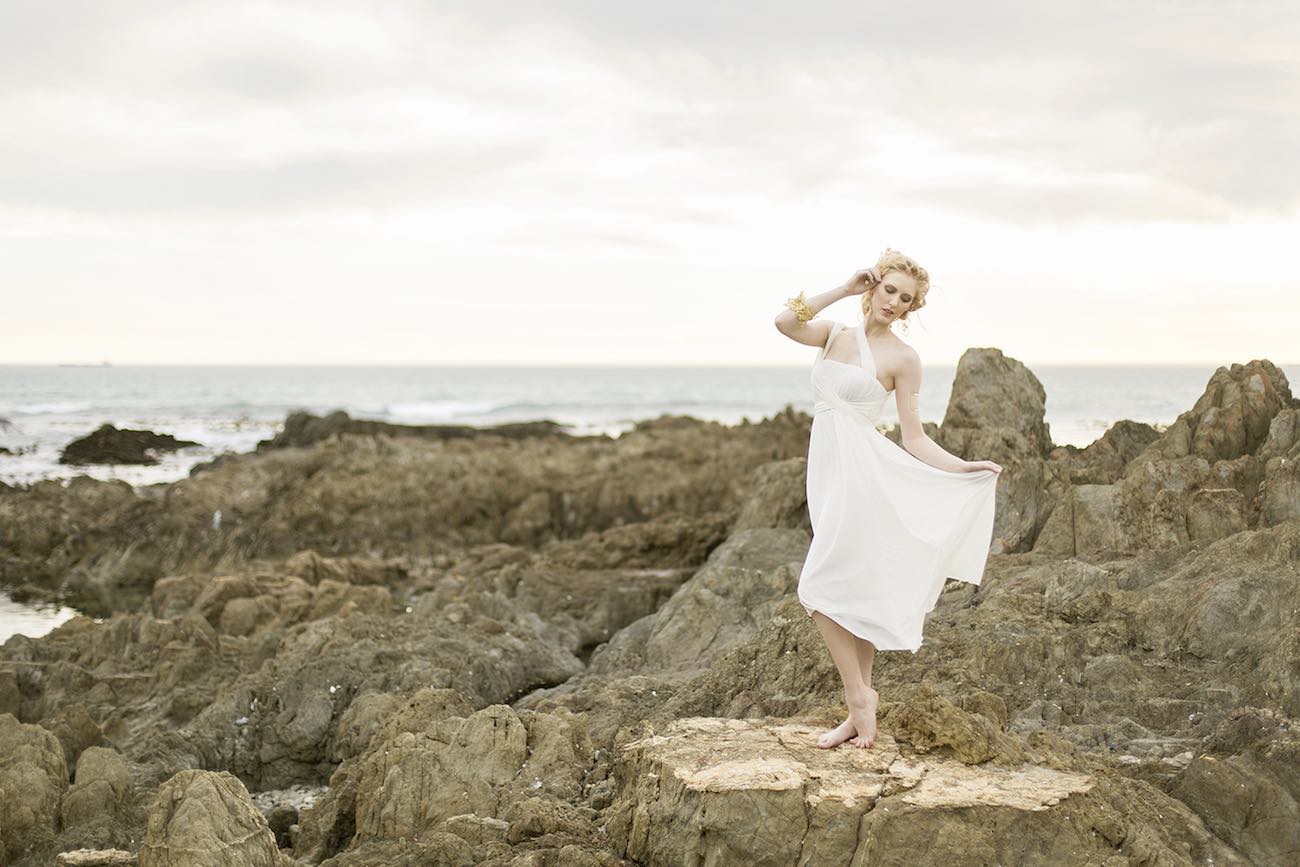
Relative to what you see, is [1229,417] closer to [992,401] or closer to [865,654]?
[992,401]

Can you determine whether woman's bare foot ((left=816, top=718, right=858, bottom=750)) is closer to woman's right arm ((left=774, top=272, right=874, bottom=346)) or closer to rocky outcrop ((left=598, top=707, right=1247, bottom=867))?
rocky outcrop ((left=598, top=707, right=1247, bottom=867))

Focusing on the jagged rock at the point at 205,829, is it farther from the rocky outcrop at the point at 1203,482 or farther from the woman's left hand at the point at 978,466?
the rocky outcrop at the point at 1203,482

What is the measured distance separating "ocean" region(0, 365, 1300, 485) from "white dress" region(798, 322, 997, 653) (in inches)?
221

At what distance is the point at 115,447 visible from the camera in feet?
122

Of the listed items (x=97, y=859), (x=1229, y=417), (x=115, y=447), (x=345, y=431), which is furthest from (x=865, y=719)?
(x=115, y=447)

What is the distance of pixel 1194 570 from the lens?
752 centimetres

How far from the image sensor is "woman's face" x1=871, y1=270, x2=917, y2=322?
5.79m

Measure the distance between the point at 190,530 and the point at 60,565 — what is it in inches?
81.6

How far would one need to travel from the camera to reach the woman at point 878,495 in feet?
18.7

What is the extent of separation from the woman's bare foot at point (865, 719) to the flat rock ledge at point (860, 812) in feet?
0.17

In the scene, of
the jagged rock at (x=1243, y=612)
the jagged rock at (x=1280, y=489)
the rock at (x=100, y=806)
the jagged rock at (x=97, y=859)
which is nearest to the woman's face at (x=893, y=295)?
the jagged rock at (x=1243, y=612)

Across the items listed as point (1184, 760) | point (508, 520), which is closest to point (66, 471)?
point (508, 520)

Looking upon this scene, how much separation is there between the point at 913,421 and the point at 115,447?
119ft

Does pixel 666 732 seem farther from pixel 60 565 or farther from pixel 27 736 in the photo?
pixel 60 565
